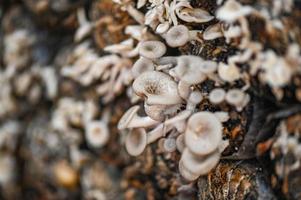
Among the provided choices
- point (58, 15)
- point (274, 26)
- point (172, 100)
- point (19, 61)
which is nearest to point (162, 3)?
point (172, 100)

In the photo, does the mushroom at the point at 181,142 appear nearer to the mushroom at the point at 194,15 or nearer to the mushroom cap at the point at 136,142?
the mushroom cap at the point at 136,142

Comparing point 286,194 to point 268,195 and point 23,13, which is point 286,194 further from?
point 23,13

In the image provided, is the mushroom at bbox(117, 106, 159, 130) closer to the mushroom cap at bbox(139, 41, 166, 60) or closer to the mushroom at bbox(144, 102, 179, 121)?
the mushroom at bbox(144, 102, 179, 121)

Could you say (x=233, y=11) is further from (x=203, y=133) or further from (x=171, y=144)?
(x=171, y=144)

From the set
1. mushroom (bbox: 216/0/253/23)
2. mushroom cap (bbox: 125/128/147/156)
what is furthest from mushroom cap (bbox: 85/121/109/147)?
mushroom (bbox: 216/0/253/23)

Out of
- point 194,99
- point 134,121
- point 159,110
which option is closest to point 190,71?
point 194,99

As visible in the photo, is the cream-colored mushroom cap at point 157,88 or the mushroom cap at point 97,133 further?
the mushroom cap at point 97,133

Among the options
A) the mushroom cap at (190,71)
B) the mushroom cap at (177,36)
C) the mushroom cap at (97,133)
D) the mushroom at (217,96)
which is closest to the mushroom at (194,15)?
the mushroom cap at (177,36)
